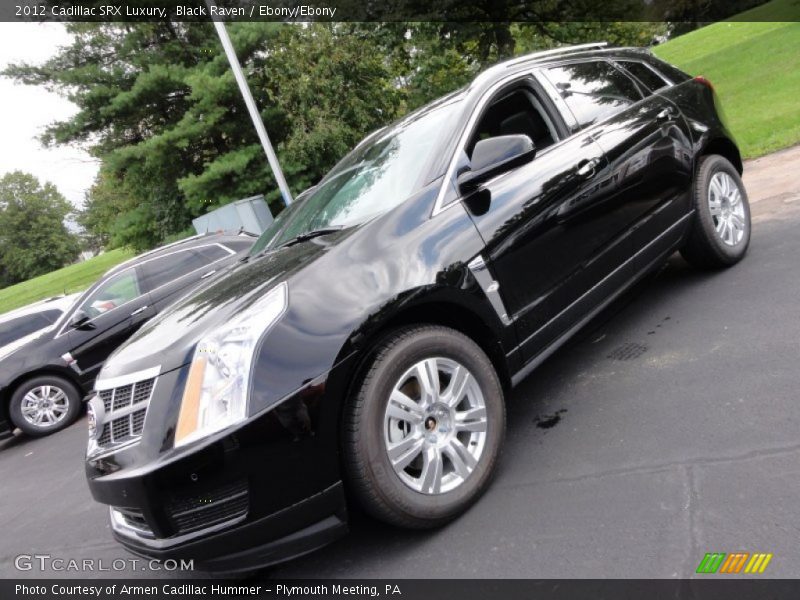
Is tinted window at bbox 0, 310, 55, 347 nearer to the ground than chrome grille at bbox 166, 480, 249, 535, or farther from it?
farther from it

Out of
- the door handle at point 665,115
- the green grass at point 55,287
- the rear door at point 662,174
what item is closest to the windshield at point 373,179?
the rear door at point 662,174

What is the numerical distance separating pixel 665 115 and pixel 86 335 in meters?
6.94

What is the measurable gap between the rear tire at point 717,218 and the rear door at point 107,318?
21.5 ft

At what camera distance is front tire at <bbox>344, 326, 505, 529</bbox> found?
7.75 feet

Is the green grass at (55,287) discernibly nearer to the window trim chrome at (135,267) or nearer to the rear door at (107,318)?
the window trim chrome at (135,267)

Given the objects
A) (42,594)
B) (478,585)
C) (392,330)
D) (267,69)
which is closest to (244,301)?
(392,330)

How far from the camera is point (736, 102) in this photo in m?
14.0

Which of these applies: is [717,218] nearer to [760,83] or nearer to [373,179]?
[373,179]

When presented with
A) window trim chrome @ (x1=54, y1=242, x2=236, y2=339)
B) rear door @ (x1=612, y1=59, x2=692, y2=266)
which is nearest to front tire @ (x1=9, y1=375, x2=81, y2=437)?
window trim chrome @ (x1=54, y1=242, x2=236, y2=339)

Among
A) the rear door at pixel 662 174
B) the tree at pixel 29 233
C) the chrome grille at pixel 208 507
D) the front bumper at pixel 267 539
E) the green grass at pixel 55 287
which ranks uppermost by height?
the tree at pixel 29 233

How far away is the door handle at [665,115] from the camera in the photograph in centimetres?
409

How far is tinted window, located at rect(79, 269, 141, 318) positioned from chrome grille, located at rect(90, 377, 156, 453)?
5.75 meters

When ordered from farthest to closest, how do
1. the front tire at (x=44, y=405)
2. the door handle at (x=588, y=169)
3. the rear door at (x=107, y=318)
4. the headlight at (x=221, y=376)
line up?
the rear door at (x=107, y=318), the front tire at (x=44, y=405), the door handle at (x=588, y=169), the headlight at (x=221, y=376)

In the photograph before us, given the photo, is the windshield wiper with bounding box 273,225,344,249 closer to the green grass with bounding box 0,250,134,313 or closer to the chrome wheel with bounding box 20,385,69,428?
the chrome wheel with bounding box 20,385,69,428
